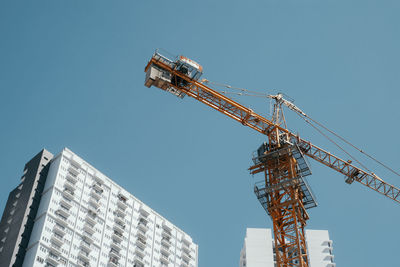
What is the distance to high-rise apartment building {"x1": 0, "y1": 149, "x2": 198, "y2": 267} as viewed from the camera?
6488cm

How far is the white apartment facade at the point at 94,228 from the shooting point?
215 feet

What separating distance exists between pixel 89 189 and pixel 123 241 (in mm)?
8775

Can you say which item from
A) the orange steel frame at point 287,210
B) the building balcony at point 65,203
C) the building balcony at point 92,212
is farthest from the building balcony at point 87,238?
the orange steel frame at point 287,210

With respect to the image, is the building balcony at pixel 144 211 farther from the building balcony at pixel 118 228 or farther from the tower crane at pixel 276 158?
the tower crane at pixel 276 158

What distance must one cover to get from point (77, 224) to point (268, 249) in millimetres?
49973

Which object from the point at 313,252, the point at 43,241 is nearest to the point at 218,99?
the point at 43,241

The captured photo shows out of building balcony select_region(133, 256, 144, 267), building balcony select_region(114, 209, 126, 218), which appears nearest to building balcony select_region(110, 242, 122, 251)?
building balcony select_region(133, 256, 144, 267)

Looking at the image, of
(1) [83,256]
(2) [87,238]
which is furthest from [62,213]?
(1) [83,256]

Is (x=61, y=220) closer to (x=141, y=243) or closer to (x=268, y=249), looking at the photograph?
(x=141, y=243)

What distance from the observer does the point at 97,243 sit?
7138 cm

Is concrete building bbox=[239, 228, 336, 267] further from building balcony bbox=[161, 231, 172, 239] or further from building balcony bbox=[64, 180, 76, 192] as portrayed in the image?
building balcony bbox=[64, 180, 76, 192]

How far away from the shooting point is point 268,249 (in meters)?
108

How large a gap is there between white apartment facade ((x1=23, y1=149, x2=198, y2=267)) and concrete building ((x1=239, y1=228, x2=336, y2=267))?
23.6 metres

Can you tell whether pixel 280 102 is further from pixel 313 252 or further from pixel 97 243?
pixel 313 252
